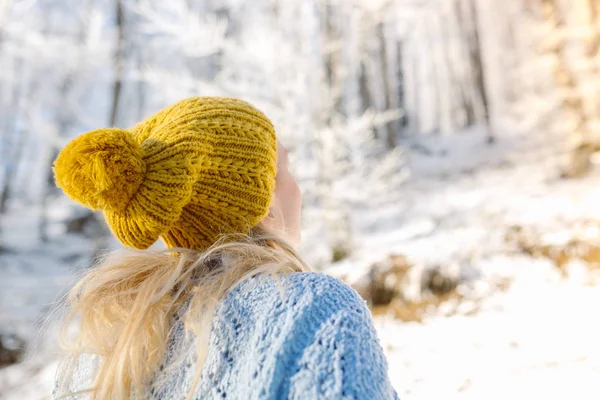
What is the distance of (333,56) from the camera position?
5.18 metres

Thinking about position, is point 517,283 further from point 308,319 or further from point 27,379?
point 27,379

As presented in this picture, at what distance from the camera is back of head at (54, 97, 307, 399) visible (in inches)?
32.8

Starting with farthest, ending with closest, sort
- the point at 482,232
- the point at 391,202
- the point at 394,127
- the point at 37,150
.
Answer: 1. the point at 37,150
2. the point at 394,127
3. the point at 391,202
4. the point at 482,232

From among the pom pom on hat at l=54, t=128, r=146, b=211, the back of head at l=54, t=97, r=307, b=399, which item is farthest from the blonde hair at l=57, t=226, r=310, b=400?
the pom pom on hat at l=54, t=128, r=146, b=211

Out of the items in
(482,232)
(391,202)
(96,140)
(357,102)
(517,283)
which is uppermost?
(357,102)

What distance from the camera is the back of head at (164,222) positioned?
83 centimetres

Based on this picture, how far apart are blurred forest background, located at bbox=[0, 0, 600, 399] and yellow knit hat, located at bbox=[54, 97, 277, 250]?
1993 mm

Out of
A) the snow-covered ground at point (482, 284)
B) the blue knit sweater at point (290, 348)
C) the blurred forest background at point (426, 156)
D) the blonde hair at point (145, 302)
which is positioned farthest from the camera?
the blurred forest background at point (426, 156)

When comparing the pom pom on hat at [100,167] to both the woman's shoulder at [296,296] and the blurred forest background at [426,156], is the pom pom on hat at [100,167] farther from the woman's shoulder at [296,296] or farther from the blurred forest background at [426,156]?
the blurred forest background at [426,156]

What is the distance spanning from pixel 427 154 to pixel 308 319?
639 centimetres

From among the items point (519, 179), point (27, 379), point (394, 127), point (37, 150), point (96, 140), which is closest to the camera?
Answer: point (96, 140)

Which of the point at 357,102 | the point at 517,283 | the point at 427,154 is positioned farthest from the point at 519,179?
the point at 357,102

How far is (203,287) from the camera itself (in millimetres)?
844

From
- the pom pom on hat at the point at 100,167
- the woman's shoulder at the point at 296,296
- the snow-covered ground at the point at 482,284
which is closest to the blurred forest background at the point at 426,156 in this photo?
the snow-covered ground at the point at 482,284
